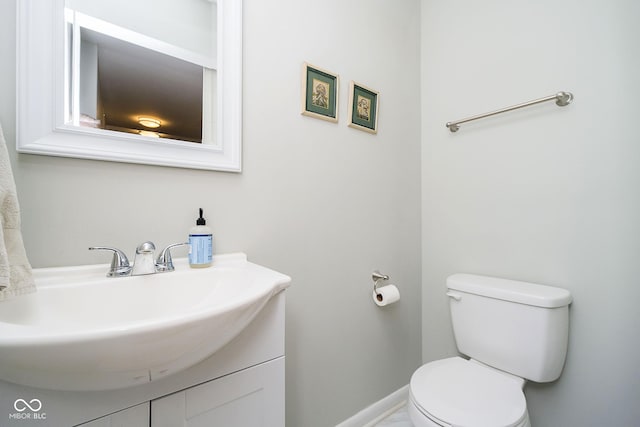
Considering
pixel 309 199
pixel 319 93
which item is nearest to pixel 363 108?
pixel 319 93

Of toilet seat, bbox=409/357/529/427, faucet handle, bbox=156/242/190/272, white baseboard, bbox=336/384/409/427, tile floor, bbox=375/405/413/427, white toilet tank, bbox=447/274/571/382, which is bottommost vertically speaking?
tile floor, bbox=375/405/413/427

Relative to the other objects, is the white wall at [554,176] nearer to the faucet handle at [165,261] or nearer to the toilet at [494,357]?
the toilet at [494,357]

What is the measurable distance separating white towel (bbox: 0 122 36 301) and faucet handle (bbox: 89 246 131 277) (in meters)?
0.14

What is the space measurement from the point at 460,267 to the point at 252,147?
1.25 m

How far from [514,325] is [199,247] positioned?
1255 millimetres

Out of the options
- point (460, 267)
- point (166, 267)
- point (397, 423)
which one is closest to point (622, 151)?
point (460, 267)

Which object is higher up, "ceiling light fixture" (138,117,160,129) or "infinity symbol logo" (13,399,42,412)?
"ceiling light fixture" (138,117,160,129)

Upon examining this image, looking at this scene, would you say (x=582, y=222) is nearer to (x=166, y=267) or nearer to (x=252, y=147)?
(x=252, y=147)

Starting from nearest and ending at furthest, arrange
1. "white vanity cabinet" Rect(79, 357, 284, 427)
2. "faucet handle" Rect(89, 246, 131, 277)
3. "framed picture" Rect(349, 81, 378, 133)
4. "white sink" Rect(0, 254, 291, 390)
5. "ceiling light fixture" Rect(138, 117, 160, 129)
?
"white sink" Rect(0, 254, 291, 390), "white vanity cabinet" Rect(79, 357, 284, 427), "faucet handle" Rect(89, 246, 131, 277), "ceiling light fixture" Rect(138, 117, 160, 129), "framed picture" Rect(349, 81, 378, 133)

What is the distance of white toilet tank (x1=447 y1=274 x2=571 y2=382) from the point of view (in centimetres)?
100

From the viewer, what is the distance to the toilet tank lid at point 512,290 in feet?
3.28

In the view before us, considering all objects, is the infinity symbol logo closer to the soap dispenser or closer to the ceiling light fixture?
the soap dispenser

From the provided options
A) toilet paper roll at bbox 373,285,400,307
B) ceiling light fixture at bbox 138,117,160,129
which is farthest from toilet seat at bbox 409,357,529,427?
ceiling light fixture at bbox 138,117,160,129

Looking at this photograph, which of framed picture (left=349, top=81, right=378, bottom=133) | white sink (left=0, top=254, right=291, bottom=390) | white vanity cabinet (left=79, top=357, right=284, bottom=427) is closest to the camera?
white sink (left=0, top=254, right=291, bottom=390)
